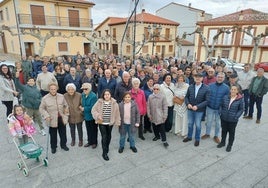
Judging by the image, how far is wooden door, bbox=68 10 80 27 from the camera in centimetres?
2261

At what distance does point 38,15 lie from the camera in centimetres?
2050

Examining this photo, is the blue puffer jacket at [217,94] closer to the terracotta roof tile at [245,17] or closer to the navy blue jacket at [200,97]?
the navy blue jacket at [200,97]

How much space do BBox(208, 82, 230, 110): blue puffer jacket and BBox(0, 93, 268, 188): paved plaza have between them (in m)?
0.98

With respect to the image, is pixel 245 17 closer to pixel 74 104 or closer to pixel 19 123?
pixel 74 104

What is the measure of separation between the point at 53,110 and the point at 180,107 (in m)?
3.01

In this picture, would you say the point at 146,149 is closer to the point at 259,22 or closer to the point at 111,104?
the point at 111,104

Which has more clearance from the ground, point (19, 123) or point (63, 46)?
point (63, 46)

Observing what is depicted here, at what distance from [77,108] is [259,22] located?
92.2 ft

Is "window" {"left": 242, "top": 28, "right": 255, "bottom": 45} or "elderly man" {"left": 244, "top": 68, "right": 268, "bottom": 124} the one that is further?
"window" {"left": 242, "top": 28, "right": 255, "bottom": 45}

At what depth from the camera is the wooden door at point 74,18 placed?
22.6 meters

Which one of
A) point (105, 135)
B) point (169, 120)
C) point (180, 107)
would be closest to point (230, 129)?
point (180, 107)

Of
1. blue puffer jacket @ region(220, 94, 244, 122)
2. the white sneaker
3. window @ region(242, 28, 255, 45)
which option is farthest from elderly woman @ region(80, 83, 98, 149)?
window @ region(242, 28, 255, 45)

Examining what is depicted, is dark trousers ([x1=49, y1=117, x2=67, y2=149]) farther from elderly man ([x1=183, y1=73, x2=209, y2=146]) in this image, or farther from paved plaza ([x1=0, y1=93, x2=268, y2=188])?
elderly man ([x1=183, y1=73, x2=209, y2=146])

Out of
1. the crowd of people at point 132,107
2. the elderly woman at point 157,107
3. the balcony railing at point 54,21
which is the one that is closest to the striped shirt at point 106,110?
the crowd of people at point 132,107
